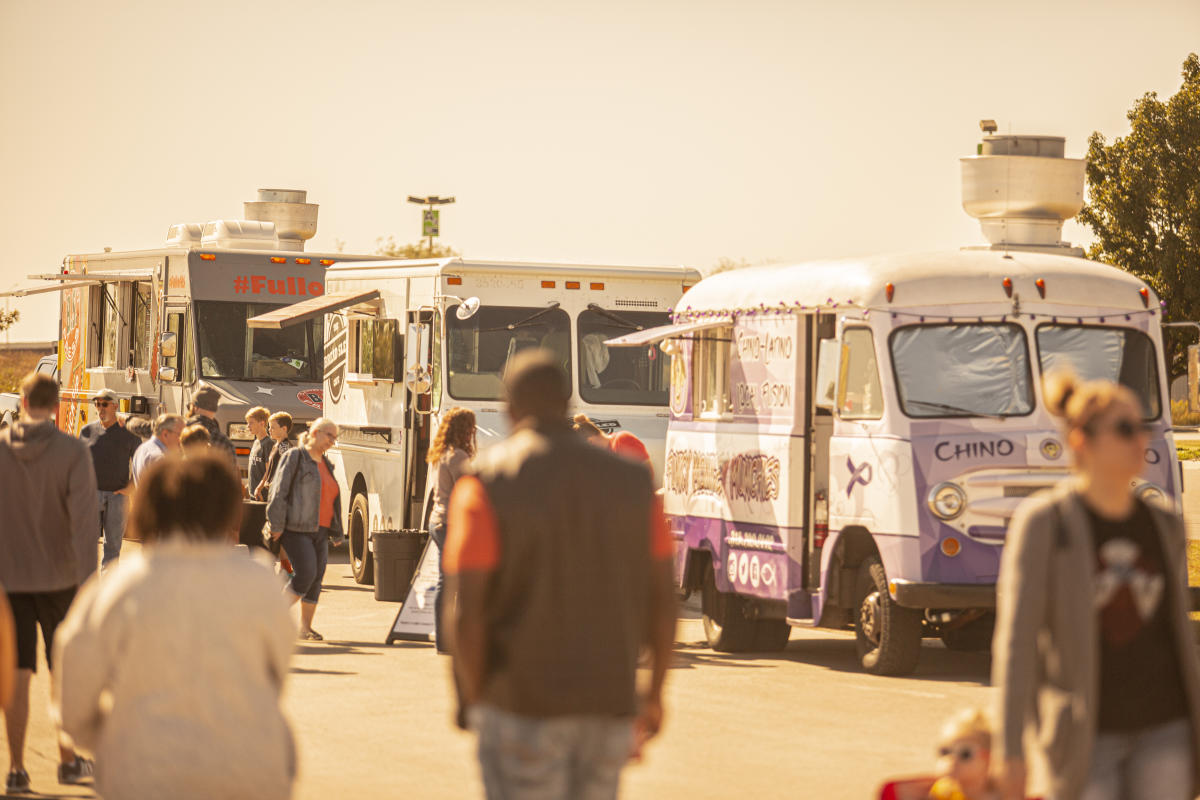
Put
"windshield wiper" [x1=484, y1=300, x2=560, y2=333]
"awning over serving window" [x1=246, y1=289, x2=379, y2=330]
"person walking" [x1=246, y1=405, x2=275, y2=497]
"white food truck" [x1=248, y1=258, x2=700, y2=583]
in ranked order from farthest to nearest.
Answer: "awning over serving window" [x1=246, y1=289, x2=379, y2=330] < "windshield wiper" [x1=484, y1=300, x2=560, y2=333] < "white food truck" [x1=248, y1=258, x2=700, y2=583] < "person walking" [x1=246, y1=405, x2=275, y2=497]

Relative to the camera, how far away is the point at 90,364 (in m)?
27.6

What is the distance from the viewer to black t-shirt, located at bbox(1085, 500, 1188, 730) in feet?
17.1

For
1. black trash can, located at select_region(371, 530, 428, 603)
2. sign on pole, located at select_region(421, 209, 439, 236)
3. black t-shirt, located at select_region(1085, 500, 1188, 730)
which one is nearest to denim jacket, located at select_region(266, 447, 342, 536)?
black trash can, located at select_region(371, 530, 428, 603)

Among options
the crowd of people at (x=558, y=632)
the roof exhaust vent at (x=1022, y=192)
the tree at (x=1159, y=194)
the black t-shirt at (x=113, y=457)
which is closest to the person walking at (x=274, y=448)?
the black t-shirt at (x=113, y=457)

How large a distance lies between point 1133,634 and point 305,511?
35.5 feet

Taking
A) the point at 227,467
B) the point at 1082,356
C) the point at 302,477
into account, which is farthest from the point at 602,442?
the point at 227,467

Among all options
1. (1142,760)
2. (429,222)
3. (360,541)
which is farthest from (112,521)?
(429,222)

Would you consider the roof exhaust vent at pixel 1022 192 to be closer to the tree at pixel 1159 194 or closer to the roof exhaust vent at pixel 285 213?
the roof exhaust vent at pixel 285 213

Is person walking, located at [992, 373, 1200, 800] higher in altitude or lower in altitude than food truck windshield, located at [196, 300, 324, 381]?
lower

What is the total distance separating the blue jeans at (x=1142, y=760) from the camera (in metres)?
5.21

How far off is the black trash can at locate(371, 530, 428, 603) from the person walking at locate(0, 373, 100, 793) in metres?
7.92

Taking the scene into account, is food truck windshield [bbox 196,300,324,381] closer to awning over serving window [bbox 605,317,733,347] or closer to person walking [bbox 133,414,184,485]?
awning over serving window [bbox 605,317,733,347]

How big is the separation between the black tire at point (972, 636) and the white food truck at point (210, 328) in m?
10.5

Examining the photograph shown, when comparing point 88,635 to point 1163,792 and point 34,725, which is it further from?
point 34,725
